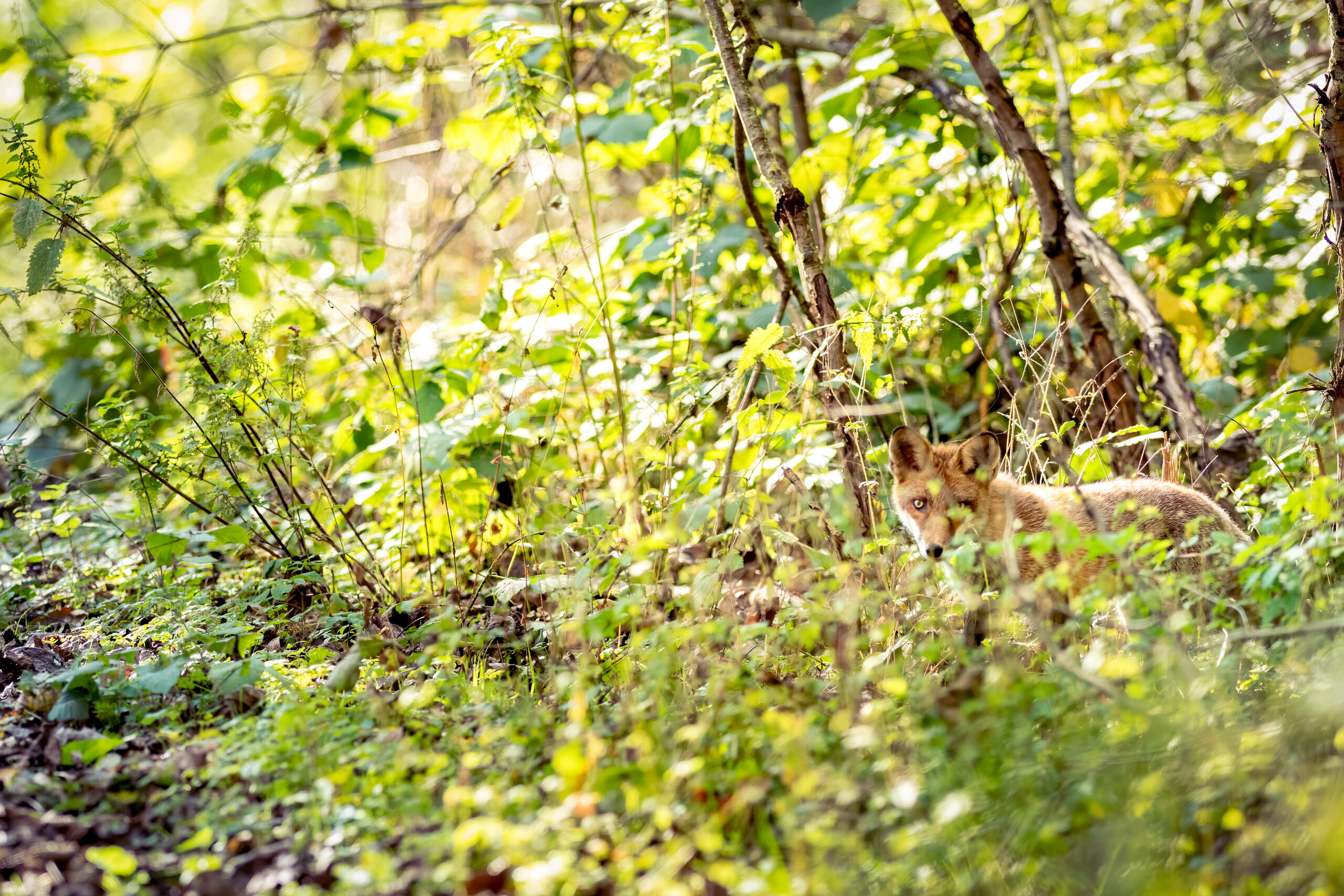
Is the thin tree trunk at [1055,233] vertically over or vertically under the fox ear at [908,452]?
over

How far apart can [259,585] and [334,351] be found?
225cm

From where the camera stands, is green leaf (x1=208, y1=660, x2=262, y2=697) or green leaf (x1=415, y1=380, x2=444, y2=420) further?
green leaf (x1=415, y1=380, x2=444, y2=420)

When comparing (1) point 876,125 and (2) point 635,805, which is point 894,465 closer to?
(1) point 876,125

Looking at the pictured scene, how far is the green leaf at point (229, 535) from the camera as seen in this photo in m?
4.23

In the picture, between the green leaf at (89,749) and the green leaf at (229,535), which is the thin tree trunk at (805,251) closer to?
the green leaf at (229,535)

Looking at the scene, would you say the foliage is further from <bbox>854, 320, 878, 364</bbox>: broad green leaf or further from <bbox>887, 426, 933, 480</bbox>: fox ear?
<bbox>887, 426, 933, 480</bbox>: fox ear

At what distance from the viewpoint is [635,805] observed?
8.05ft

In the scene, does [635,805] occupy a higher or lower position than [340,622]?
lower

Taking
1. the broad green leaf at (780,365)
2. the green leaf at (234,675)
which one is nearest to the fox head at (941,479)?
the broad green leaf at (780,365)

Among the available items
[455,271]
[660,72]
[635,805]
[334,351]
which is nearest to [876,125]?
[660,72]

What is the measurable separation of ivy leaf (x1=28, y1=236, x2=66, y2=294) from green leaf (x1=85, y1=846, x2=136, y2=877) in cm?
278

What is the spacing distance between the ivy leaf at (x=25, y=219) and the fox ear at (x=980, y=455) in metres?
4.49

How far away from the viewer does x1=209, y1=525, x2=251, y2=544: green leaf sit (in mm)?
4227

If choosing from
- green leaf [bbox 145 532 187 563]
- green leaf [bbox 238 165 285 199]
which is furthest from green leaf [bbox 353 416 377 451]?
green leaf [bbox 238 165 285 199]
